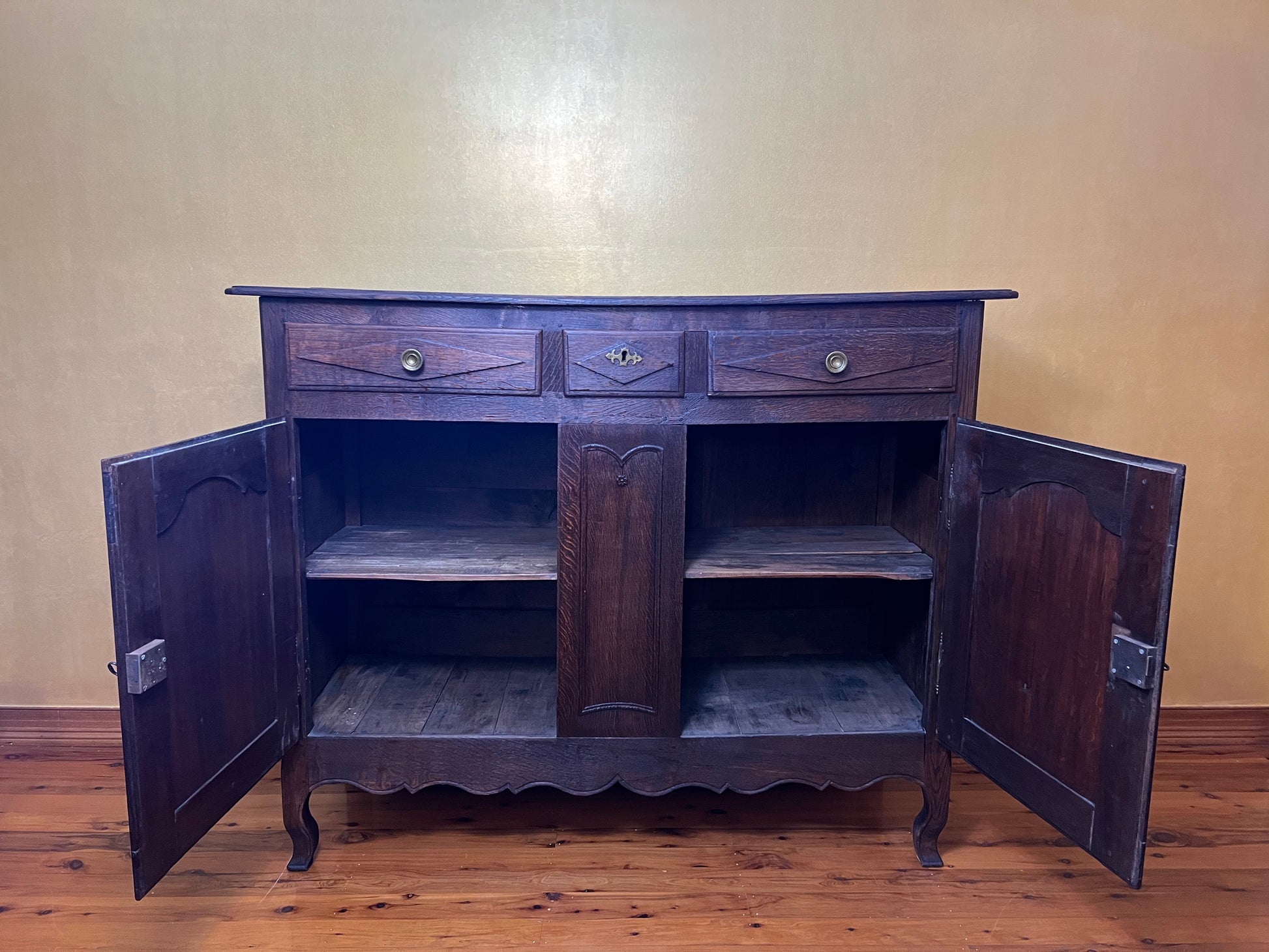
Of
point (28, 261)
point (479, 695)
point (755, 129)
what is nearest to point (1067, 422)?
point (755, 129)

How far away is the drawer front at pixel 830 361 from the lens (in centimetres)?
169

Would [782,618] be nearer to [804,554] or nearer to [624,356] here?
[804,554]

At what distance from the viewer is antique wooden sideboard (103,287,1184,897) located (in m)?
1.34

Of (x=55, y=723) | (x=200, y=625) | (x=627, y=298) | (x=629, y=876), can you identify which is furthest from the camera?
(x=55, y=723)

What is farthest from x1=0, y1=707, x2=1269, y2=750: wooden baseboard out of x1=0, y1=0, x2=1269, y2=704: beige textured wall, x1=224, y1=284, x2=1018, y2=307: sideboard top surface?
x1=224, y1=284, x2=1018, y2=307: sideboard top surface

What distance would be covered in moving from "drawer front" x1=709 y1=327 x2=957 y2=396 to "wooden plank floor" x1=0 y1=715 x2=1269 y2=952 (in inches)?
44.9

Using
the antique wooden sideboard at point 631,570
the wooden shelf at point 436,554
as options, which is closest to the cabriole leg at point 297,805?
the antique wooden sideboard at point 631,570

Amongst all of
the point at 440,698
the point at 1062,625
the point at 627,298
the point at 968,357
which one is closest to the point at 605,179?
the point at 627,298

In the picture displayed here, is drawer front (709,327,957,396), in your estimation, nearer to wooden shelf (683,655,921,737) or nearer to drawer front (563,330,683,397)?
drawer front (563,330,683,397)

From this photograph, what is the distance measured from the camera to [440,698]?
2010 millimetres

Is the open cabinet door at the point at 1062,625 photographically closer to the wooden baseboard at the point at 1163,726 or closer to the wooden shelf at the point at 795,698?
the wooden shelf at the point at 795,698

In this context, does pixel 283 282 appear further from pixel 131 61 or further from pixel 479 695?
pixel 479 695

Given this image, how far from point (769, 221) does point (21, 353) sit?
86.6 inches

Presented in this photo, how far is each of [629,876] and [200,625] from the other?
43.8 inches
